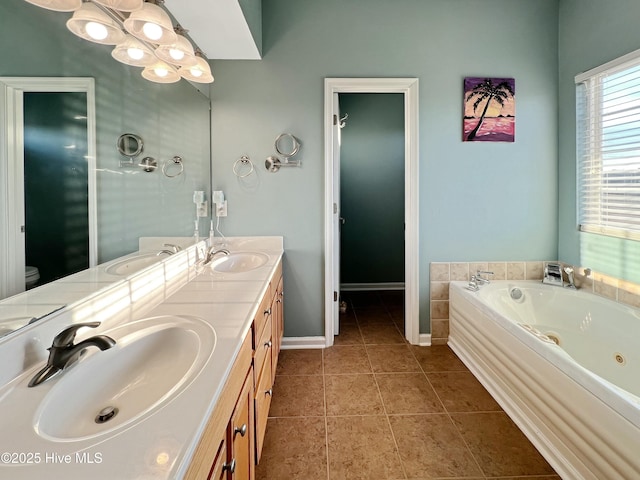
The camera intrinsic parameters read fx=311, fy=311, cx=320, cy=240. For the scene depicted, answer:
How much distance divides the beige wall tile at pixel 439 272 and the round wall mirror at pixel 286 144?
1.47 metres

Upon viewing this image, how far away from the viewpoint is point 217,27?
1975 millimetres

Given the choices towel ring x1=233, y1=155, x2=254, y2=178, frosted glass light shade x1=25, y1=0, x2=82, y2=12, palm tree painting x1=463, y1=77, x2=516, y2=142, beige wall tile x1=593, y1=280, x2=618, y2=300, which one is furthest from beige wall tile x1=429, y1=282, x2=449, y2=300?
frosted glass light shade x1=25, y1=0, x2=82, y2=12

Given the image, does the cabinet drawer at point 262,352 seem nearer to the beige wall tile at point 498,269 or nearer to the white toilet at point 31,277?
the white toilet at point 31,277

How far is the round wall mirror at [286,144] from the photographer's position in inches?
96.1

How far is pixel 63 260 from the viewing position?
39.9 inches

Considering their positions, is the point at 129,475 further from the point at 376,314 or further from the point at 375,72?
the point at 376,314

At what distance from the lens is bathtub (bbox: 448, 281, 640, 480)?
3.79 ft

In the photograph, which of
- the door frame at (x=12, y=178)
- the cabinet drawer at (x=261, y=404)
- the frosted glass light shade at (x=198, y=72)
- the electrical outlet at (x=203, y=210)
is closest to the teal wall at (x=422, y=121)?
the electrical outlet at (x=203, y=210)

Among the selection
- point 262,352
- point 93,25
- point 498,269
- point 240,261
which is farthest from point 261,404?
point 498,269

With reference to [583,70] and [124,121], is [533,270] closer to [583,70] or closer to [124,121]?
[583,70]

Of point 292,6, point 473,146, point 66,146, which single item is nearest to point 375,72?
point 292,6

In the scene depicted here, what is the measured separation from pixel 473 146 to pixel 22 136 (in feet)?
8.83

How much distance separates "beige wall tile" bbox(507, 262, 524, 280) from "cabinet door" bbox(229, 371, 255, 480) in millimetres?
2318

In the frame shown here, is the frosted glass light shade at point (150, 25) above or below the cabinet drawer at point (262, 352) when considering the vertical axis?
above
